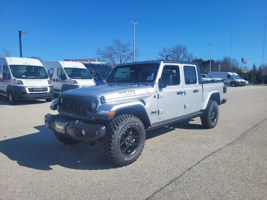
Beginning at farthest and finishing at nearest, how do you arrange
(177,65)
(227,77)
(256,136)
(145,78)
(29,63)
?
(227,77) < (29,63) < (256,136) < (177,65) < (145,78)

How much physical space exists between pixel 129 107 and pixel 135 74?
1.41 meters

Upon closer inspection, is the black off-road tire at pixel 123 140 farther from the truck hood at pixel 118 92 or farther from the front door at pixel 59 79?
the front door at pixel 59 79

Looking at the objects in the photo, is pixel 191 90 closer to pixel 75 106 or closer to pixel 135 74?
pixel 135 74

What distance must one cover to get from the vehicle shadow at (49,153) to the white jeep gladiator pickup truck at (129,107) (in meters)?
0.32

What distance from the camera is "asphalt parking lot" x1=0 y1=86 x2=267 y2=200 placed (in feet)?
9.63

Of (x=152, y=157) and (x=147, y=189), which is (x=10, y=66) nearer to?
(x=152, y=157)

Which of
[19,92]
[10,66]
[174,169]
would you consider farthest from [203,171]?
[10,66]

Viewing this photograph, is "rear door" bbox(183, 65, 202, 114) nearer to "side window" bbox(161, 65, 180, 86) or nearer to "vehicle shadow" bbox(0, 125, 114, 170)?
"side window" bbox(161, 65, 180, 86)

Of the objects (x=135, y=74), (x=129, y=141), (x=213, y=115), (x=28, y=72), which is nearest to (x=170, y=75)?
(x=135, y=74)

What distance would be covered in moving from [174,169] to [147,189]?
0.79 metres

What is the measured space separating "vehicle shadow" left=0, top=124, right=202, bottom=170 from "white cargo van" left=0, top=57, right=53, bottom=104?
232 inches

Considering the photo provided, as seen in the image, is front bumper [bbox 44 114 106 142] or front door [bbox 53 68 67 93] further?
front door [bbox 53 68 67 93]

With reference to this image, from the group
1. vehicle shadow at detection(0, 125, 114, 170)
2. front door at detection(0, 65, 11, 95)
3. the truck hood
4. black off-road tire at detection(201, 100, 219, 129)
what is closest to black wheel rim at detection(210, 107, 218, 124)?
black off-road tire at detection(201, 100, 219, 129)

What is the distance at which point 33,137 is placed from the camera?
213 inches
